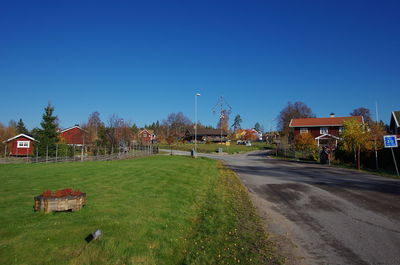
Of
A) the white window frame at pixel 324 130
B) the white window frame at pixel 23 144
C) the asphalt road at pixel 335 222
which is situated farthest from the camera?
the white window frame at pixel 324 130

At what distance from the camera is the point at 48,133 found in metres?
43.2

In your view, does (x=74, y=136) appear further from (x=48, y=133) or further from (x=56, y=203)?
(x=56, y=203)

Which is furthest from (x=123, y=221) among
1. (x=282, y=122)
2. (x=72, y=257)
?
(x=282, y=122)

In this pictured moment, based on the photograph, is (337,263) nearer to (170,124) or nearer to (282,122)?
(282,122)

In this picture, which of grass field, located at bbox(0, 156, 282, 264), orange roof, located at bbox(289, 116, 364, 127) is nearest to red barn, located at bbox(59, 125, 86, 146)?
orange roof, located at bbox(289, 116, 364, 127)

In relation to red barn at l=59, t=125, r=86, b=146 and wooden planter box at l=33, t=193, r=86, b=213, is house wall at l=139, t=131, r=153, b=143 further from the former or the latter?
wooden planter box at l=33, t=193, r=86, b=213

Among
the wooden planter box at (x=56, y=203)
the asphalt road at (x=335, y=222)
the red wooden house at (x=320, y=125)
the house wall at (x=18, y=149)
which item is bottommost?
the asphalt road at (x=335, y=222)

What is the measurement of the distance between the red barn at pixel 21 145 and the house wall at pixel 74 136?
1082 centimetres

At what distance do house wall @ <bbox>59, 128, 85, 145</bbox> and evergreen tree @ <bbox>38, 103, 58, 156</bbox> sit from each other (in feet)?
59.1

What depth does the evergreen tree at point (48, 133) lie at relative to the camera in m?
41.1

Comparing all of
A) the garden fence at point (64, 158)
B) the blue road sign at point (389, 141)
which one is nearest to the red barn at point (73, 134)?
the garden fence at point (64, 158)

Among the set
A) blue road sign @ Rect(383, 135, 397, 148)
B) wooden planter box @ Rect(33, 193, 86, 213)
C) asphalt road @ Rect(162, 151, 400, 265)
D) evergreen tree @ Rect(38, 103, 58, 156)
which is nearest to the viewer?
asphalt road @ Rect(162, 151, 400, 265)

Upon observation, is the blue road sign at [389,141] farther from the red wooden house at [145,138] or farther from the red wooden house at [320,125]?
the red wooden house at [145,138]

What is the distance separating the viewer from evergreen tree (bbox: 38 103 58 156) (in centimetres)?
4108
